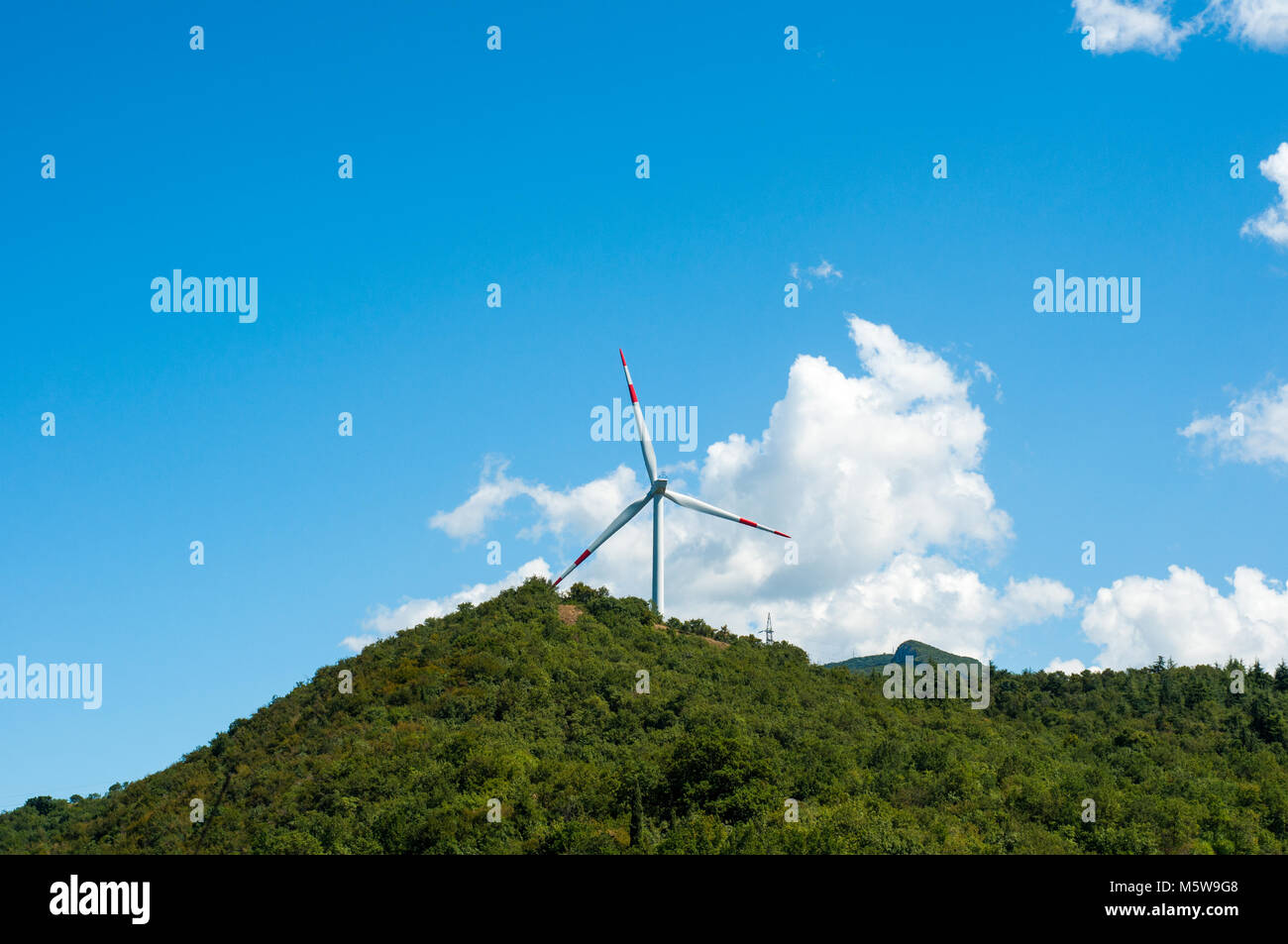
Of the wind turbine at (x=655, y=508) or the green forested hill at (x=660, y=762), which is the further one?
the wind turbine at (x=655, y=508)

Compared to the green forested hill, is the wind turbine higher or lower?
higher

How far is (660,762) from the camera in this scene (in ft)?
253

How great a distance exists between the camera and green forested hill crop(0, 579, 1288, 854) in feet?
220

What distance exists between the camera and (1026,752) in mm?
97875

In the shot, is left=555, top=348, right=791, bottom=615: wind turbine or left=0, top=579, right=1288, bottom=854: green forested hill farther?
left=555, top=348, right=791, bottom=615: wind turbine

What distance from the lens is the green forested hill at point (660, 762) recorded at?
67.1m

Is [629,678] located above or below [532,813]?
above

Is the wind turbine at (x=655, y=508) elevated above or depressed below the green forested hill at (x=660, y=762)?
above
